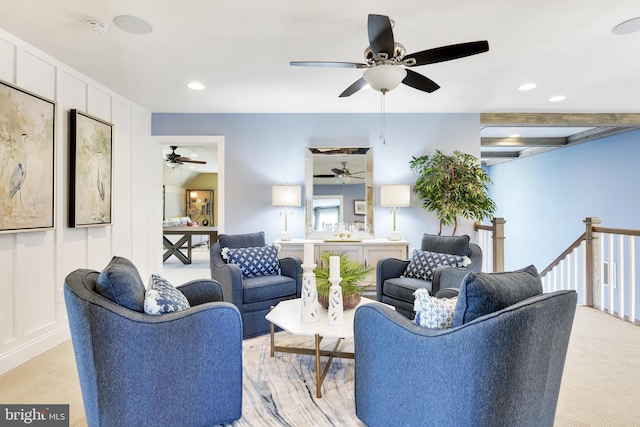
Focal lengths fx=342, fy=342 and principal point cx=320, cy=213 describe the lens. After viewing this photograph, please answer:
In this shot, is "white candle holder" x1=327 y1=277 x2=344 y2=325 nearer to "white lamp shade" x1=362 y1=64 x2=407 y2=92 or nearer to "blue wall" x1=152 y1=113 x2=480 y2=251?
"white lamp shade" x1=362 y1=64 x2=407 y2=92

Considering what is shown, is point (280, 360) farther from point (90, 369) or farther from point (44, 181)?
point (44, 181)

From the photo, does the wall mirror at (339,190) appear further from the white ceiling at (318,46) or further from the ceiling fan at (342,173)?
the white ceiling at (318,46)

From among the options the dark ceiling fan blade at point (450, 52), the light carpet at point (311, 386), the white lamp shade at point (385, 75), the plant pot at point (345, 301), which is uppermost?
the dark ceiling fan blade at point (450, 52)

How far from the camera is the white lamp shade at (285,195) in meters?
4.18

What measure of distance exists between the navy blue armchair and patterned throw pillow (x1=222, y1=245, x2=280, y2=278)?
1.93m

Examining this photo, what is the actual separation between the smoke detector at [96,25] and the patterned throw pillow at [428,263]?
3.13 meters

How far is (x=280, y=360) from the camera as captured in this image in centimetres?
252

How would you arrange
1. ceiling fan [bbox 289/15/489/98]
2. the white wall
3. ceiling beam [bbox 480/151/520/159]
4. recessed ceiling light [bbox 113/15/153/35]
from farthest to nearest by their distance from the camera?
ceiling beam [bbox 480/151/520/159] < the white wall < recessed ceiling light [bbox 113/15/153/35] < ceiling fan [bbox 289/15/489/98]

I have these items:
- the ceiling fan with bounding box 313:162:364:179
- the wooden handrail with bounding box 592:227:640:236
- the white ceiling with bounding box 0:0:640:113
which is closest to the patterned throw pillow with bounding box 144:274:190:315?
the white ceiling with bounding box 0:0:640:113

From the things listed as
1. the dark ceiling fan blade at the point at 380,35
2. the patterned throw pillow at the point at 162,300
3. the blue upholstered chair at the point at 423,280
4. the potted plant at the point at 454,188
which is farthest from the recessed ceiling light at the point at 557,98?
the patterned throw pillow at the point at 162,300

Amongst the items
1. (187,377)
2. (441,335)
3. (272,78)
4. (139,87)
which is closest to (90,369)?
(187,377)

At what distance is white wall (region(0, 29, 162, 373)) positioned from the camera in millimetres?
2506

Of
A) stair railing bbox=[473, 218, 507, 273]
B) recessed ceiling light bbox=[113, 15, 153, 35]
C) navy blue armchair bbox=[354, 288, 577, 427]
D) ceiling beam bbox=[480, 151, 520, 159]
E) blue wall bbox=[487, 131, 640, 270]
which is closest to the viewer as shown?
navy blue armchair bbox=[354, 288, 577, 427]

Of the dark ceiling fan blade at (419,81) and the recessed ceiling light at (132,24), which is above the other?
the recessed ceiling light at (132,24)
